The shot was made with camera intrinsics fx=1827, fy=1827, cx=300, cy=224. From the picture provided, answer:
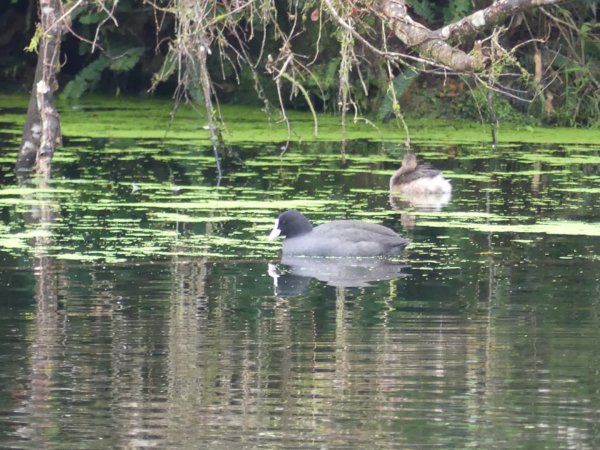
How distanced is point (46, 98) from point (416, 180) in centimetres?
309

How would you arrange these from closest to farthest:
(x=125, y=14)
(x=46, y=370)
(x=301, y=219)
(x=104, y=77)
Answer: (x=46, y=370)
(x=301, y=219)
(x=125, y=14)
(x=104, y=77)

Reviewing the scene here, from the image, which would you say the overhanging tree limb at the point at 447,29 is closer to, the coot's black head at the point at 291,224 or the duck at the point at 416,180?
the coot's black head at the point at 291,224

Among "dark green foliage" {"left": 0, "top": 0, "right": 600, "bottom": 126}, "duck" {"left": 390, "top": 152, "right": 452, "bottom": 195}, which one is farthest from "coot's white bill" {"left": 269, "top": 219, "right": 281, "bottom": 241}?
"dark green foliage" {"left": 0, "top": 0, "right": 600, "bottom": 126}

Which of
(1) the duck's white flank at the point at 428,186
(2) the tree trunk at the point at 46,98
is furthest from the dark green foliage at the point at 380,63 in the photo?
(1) the duck's white flank at the point at 428,186

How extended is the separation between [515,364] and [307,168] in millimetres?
8332

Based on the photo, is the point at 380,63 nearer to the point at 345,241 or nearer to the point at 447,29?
the point at 447,29

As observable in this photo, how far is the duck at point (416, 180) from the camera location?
49.0 feet

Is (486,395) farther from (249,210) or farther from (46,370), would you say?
(249,210)

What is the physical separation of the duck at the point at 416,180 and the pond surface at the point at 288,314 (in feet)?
0.73

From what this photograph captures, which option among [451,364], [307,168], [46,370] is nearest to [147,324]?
[46,370]

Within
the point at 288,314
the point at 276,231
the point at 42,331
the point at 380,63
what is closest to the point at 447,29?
the point at 276,231

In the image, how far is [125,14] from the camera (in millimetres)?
23219

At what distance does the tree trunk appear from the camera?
14227 millimetres

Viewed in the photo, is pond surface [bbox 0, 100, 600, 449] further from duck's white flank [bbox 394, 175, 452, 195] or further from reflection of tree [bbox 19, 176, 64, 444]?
duck's white flank [bbox 394, 175, 452, 195]
